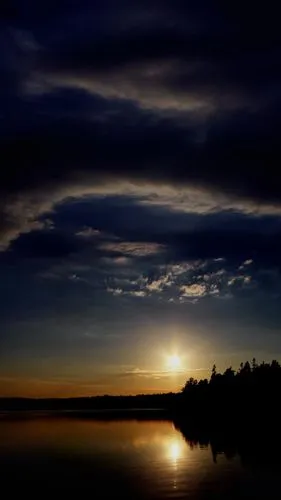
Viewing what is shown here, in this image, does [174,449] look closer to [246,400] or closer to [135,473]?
[135,473]

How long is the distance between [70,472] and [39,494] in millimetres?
11508

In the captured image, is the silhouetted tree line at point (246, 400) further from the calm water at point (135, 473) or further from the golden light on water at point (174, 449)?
the calm water at point (135, 473)

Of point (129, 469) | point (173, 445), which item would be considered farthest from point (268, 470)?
point (173, 445)

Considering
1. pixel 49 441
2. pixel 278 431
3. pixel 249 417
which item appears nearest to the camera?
pixel 49 441

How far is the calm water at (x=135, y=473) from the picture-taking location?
4591 centimetres

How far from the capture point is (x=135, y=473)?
2203 inches

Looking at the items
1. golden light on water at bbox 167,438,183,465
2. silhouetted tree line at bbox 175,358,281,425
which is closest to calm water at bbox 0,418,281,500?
golden light on water at bbox 167,438,183,465

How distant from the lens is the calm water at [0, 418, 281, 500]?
45906 millimetres

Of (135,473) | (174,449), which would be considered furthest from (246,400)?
(135,473)

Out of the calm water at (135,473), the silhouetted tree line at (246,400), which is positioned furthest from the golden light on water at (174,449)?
the silhouetted tree line at (246,400)

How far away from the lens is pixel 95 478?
174ft

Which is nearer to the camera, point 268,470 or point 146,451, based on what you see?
point 268,470

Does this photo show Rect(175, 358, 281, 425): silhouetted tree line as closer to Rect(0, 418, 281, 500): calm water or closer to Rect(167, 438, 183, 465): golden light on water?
Rect(167, 438, 183, 465): golden light on water

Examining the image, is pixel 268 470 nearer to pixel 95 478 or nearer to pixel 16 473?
pixel 95 478
